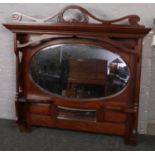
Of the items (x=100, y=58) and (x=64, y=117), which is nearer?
(x=100, y=58)

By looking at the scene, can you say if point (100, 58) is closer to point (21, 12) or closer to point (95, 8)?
point (95, 8)

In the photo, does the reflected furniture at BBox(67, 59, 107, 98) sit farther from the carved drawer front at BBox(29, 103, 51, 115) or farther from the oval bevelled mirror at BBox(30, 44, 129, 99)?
the carved drawer front at BBox(29, 103, 51, 115)

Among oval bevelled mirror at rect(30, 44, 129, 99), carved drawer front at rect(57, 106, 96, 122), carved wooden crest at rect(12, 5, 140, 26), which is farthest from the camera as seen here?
carved drawer front at rect(57, 106, 96, 122)

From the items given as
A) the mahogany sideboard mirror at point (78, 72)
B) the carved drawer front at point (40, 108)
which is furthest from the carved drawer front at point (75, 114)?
the carved drawer front at point (40, 108)

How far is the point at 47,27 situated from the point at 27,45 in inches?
9.7

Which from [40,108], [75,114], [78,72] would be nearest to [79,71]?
[78,72]

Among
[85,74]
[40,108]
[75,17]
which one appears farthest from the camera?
[40,108]

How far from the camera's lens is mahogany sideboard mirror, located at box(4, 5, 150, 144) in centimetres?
215

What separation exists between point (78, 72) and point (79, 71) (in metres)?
0.01

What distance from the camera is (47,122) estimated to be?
2432mm

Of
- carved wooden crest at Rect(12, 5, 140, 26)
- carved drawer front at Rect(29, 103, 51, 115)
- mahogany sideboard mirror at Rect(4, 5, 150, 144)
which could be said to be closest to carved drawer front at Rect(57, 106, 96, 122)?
mahogany sideboard mirror at Rect(4, 5, 150, 144)

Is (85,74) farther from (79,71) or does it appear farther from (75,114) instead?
(75,114)

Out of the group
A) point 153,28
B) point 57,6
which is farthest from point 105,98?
point 57,6

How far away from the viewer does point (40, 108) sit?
242 centimetres
